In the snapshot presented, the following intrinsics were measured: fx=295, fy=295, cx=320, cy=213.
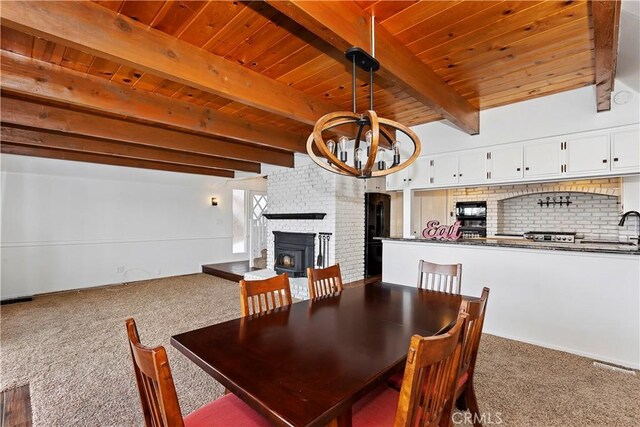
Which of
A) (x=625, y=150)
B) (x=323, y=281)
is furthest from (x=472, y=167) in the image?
(x=323, y=281)

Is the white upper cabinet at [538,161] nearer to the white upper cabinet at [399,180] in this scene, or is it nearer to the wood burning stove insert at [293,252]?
the white upper cabinet at [399,180]

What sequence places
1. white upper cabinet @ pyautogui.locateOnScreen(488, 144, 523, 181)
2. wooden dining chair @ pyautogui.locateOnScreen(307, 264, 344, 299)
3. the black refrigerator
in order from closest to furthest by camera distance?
wooden dining chair @ pyautogui.locateOnScreen(307, 264, 344, 299)
white upper cabinet @ pyautogui.locateOnScreen(488, 144, 523, 181)
the black refrigerator

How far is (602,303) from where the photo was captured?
8.91ft

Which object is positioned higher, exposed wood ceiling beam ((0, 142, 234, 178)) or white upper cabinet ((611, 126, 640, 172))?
exposed wood ceiling beam ((0, 142, 234, 178))

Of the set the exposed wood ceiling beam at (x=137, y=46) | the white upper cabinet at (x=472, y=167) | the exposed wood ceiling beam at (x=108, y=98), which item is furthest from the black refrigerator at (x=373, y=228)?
the exposed wood ceiling beam at (x=137, y=46)

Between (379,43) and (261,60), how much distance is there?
95 centimetres

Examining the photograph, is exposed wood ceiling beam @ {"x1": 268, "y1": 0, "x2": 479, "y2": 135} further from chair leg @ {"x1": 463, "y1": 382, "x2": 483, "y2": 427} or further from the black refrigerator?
the black refrigerator

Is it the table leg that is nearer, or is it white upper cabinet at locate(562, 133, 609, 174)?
the table leg

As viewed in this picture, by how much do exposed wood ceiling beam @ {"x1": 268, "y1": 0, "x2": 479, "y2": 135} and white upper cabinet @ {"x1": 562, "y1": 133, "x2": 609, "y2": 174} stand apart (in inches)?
48.6

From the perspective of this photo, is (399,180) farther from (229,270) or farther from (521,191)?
(229,270)

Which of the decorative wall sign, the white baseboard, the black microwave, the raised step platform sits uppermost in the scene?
the black microwave

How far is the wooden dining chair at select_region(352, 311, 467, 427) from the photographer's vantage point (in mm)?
893

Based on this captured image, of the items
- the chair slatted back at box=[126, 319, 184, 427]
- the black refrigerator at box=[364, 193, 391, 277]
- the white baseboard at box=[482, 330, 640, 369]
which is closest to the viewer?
the chair slatted back at box=[126, 319, 184, 427]

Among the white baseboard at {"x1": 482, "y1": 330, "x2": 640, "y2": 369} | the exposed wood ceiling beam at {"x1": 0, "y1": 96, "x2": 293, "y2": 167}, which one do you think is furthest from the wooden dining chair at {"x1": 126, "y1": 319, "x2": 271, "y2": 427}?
the exposed wood ceiling beam at {"x1": 0, "y1": 96, "x2": 293, "y2": 167}
